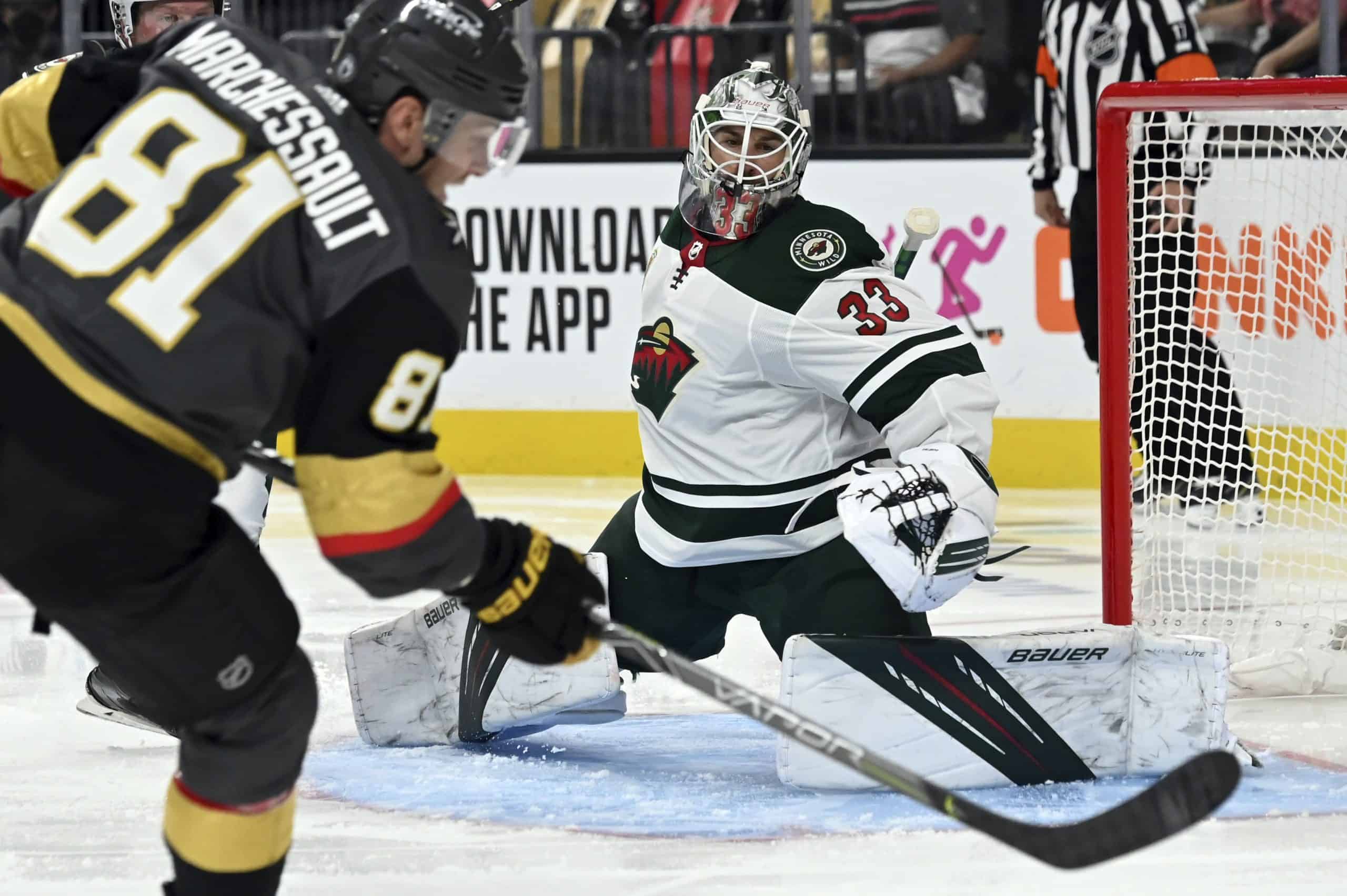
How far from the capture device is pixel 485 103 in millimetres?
1856

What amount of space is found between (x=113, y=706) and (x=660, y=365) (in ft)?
3.36

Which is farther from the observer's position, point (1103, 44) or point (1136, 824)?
point (1103, 44)

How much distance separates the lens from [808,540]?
9.79ft

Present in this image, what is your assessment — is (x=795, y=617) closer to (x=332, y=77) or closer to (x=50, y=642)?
(x=332, y=77)

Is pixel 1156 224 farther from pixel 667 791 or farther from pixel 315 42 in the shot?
pixel 315 42

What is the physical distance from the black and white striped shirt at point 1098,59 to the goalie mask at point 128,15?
3256 mm

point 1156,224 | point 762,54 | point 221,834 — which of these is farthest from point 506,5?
point 762,54

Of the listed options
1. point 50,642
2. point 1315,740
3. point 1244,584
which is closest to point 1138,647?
point 1315,740

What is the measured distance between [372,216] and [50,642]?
2.46 m

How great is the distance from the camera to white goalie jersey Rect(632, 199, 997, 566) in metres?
2.84

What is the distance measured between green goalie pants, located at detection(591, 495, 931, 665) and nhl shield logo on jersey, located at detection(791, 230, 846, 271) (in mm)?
417

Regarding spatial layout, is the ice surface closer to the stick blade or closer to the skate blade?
the skate blade

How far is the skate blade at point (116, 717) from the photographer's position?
10.3 ft

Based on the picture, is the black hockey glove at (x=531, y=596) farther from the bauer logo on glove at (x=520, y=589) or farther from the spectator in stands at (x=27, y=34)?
the spectator in stands at (x=27, y=34)
